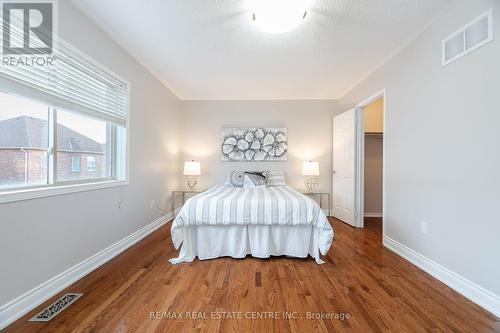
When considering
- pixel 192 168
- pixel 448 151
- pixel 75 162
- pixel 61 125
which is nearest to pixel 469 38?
pixel 448 151

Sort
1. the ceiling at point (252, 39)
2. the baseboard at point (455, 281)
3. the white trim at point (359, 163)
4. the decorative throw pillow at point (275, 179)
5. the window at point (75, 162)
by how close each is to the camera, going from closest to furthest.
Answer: the baseboard at point (455, 281)
the ceiling at point (252, 39)
the window at point (75, 162)
the white trim at point (359, 163)
the decorative throw pillow at point (275, 179)

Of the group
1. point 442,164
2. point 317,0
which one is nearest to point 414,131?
point 442,164

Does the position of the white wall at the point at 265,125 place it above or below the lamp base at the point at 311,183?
above

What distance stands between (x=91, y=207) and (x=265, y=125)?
10.6ft

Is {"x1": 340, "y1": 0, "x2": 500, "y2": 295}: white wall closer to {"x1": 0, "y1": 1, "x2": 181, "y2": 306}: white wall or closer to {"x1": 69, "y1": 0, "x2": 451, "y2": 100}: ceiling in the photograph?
{"x1": 69, "y1": 0, "x2": 451, "y2": 100}: ceiling

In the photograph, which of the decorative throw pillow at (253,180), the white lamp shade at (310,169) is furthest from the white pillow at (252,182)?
the white lamp shade at (310,169)

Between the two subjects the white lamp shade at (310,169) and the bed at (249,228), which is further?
the white lamp shade at (310,169)

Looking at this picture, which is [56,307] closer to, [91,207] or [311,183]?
[91,207]

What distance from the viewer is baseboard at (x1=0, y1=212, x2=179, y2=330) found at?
54.1 inches

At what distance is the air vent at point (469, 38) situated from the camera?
1555 mm

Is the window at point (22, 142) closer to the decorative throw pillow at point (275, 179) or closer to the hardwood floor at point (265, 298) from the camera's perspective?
the hardwood floor at point (265, 298)

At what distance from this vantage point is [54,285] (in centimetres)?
166

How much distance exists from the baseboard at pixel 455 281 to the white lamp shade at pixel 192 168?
3261 mm

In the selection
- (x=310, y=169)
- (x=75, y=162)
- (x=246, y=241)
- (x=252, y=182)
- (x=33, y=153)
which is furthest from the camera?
(x=310, y=169)
